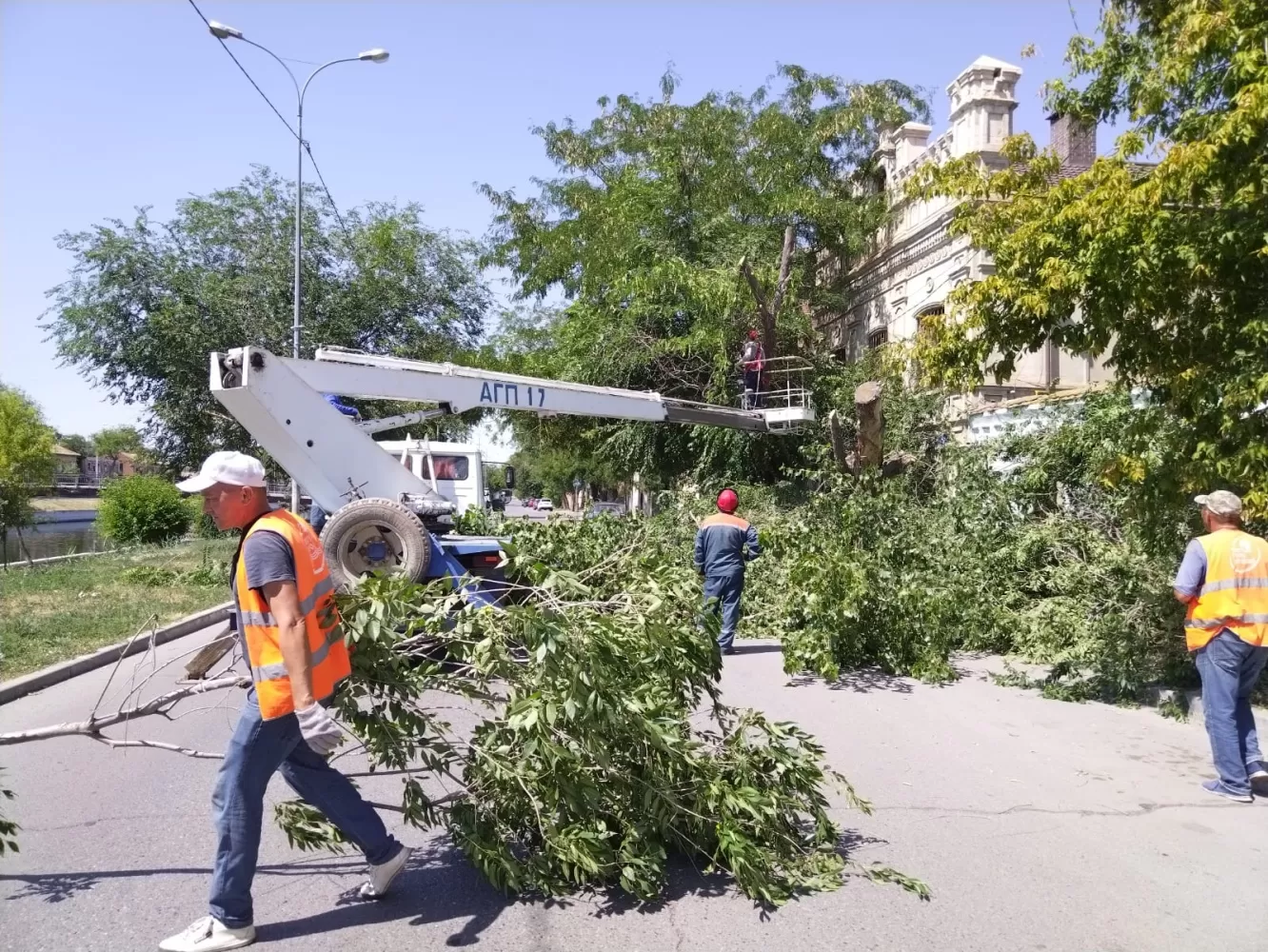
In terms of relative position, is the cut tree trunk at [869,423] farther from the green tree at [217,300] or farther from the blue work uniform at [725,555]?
the green tree at [217,300]

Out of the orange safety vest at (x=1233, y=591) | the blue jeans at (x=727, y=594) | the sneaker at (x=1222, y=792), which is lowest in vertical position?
the sneaker at (x=1222, y=792)

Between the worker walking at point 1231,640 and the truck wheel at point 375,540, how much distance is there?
587cm

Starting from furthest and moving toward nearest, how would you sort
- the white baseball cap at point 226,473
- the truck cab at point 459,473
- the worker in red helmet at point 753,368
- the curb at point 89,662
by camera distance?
the worker in red helmet at point 753,368 < the truck cab at point 459,473 < the curb at point 89,662 < the white baseball cap at point 226,473

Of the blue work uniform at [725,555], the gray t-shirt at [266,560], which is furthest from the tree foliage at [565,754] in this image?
the blue work uniform at [725,555]

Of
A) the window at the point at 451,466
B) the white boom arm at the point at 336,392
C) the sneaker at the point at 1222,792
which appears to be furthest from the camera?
the window at the point at 451,466

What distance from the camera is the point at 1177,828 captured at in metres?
5.06

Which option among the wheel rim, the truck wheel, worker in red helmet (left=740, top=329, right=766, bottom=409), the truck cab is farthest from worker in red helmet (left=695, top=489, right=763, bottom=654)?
worker in red helmet (left=740, top=329, right=766, bottom=409)

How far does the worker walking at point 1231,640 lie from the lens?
217 inches

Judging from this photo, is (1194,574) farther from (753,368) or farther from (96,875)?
(753,368)

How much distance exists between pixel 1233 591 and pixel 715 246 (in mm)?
17029

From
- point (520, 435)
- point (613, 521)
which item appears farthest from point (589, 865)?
point (520, 435)

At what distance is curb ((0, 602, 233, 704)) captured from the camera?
820 centimetres

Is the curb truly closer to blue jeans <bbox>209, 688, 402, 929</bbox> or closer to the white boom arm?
the white boom arm

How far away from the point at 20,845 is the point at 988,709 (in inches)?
251
